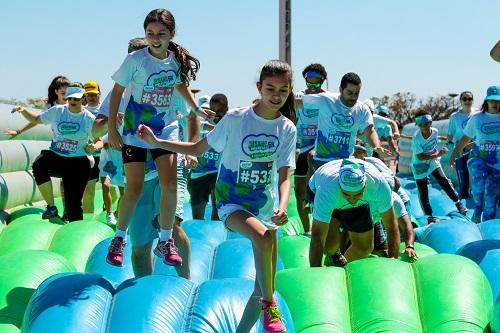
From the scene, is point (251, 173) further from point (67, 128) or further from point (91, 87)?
point (91, 87)

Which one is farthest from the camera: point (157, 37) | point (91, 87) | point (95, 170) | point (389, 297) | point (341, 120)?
point (95, 170)

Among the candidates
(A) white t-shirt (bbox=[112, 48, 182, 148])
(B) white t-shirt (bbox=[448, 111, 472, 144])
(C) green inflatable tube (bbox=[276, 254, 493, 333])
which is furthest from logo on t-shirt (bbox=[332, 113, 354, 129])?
(B) white t-shirt (bbox=[448, 111, 472, 144])

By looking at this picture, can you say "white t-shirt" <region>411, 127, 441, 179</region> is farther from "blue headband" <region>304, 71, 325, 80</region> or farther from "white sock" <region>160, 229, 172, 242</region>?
"white sock" <region>160, 229, 172, 242</region>

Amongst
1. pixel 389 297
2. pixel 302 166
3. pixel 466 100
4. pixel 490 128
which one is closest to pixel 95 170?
pixel 302 166

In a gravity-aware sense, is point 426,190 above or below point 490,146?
below

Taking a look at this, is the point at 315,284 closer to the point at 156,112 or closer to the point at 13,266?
the point at 156,112

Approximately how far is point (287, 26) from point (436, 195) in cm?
316

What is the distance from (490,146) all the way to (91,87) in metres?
4.44

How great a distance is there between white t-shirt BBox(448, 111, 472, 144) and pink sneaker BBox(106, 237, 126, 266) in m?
7.23

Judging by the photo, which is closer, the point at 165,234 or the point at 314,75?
the point at 165,234

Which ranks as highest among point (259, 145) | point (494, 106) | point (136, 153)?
point (259, 145)

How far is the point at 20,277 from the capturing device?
179 inches

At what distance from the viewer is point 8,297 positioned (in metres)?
4.38

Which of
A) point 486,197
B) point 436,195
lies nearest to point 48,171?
point 486,197
